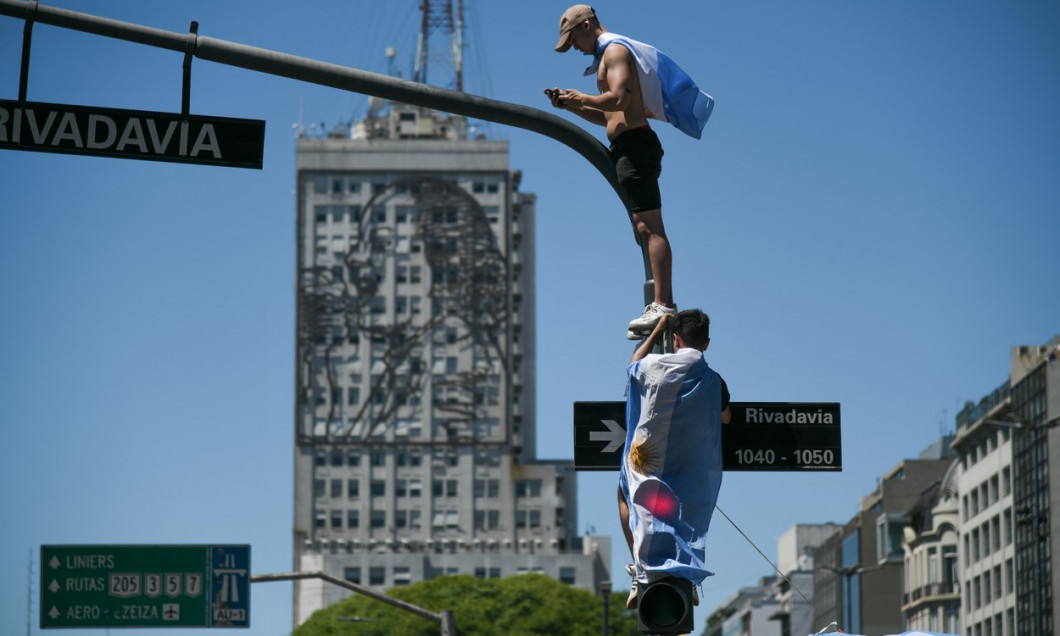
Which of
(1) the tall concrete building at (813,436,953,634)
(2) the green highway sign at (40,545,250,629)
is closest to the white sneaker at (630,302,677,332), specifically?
(2) the green highway sign at (40,545,250,629)

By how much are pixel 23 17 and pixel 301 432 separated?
139954 mm

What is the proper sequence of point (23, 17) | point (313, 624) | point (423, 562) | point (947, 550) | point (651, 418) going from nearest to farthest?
point (651, 418)
point (23, 17)
point (947, 550)
point (313, 624)
point (423, 562)

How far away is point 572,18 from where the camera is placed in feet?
35.4

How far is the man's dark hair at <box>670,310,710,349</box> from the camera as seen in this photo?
10148 millimetres

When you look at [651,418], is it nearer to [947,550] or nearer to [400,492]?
[947,550]

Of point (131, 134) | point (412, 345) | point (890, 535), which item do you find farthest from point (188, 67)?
point (412, 345)

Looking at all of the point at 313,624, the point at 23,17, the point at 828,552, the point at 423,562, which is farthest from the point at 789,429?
the point at 423,562

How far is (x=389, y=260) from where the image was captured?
497 ft

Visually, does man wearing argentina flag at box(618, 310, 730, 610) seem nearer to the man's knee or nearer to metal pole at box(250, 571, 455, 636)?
the man's knee

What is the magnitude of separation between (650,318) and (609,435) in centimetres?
70

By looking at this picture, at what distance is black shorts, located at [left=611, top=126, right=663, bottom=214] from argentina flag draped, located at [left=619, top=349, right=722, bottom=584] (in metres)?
1.13

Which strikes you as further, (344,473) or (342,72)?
(344,473)

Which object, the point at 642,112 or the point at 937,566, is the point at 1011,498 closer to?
the point at 937,566

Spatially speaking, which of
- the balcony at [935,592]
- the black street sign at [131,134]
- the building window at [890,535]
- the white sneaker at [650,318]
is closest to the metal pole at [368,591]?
the black street sign at [131,134]
